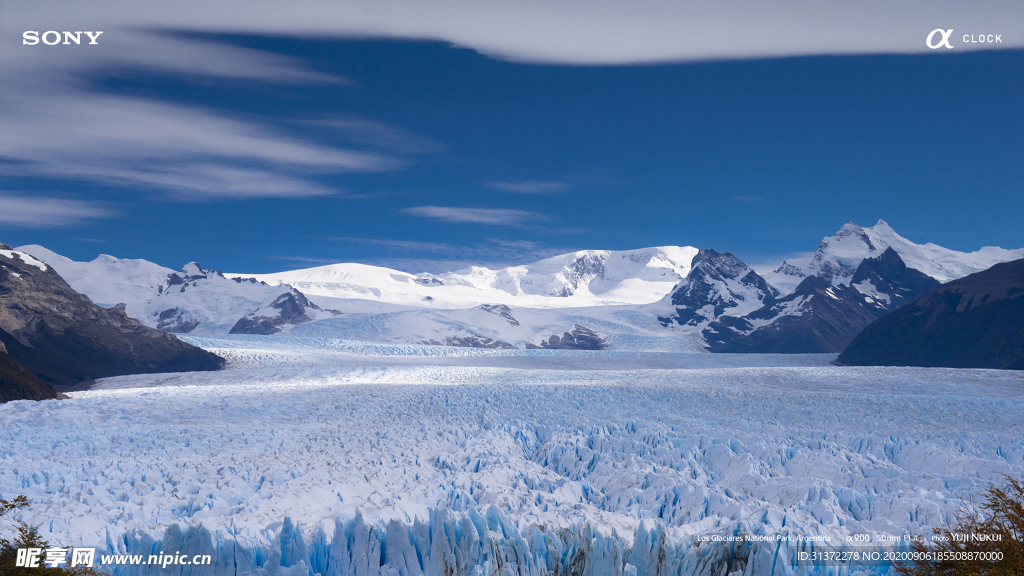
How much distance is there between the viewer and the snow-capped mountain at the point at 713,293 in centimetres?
14962

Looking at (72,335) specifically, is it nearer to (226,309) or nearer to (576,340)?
(576,340)

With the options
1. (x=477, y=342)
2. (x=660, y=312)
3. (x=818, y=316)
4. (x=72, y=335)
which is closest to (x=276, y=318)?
(x=477, y=342)

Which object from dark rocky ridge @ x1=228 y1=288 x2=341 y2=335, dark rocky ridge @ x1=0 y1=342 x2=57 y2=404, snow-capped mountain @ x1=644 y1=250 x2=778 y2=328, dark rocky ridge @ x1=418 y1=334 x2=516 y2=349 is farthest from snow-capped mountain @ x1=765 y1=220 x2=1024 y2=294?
→ dark rocky ridge @ x1=0 y1=342 x2=57 y2=404

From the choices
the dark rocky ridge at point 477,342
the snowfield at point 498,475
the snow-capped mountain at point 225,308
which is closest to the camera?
the snowfield at point 498,475

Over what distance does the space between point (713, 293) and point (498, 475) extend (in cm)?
16367

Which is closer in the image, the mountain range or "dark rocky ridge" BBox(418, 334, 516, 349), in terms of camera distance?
"dark rocky ridge" BBox(418, 334, 516, 349)

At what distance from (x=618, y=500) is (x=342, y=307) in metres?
162

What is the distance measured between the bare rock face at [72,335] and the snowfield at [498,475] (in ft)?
57.7

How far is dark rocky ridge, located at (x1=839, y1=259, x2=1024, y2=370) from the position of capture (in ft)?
166

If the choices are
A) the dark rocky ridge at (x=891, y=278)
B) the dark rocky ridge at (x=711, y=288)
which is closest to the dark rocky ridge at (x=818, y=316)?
the dark rocky ridge at (x=891, y=278)

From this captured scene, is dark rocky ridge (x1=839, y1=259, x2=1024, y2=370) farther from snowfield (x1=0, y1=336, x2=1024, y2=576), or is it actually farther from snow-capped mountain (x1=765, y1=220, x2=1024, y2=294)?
snow-capped mountain (x1=765, y1=220, x2=1024, y2=294)

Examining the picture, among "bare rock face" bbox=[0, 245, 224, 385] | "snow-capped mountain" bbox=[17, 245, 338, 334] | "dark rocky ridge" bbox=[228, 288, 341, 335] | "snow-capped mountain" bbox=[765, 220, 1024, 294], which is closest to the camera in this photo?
"bare rock face" bbox=[0, 245, 224, 385]

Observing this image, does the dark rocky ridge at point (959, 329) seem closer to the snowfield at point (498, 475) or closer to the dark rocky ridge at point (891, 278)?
the snowfield at point (498, 475)

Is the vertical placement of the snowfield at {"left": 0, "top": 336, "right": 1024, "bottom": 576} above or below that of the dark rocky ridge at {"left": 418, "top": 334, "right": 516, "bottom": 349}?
below
